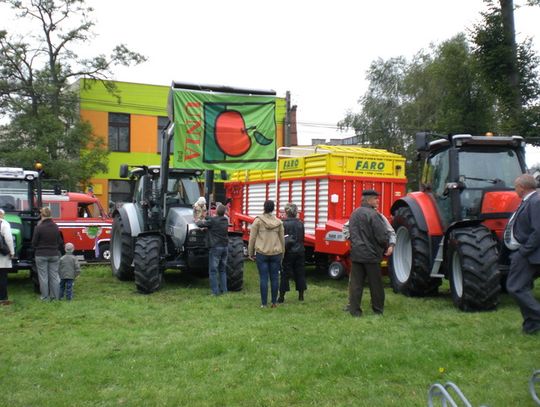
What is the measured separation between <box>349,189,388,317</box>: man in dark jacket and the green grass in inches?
11.8

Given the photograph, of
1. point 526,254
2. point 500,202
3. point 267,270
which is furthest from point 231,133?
point 526,254

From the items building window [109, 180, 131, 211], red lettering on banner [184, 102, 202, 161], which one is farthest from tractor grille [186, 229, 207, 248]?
building window [109, 180, 131, 211]

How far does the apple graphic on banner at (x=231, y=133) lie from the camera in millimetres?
11648

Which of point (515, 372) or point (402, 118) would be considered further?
point (402, 118)

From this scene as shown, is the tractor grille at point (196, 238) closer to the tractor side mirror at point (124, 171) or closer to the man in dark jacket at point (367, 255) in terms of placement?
the tractor side mirror at point (124, 171)

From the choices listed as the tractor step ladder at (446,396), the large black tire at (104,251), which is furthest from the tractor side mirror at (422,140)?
the large black tire at (104,251)

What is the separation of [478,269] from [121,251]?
7540 mm

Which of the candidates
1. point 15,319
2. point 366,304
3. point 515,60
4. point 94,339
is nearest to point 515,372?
point 366,304

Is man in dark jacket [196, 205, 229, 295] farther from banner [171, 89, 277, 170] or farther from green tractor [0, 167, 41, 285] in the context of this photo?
green tractor [0, 167, 41, 285]

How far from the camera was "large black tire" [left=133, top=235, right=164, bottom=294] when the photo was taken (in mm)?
11375

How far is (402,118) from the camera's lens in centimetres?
3412

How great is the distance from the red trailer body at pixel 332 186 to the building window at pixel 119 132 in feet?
61.1

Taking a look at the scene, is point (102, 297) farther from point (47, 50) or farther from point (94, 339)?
point (47, 50)

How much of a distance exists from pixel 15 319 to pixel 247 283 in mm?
4976
